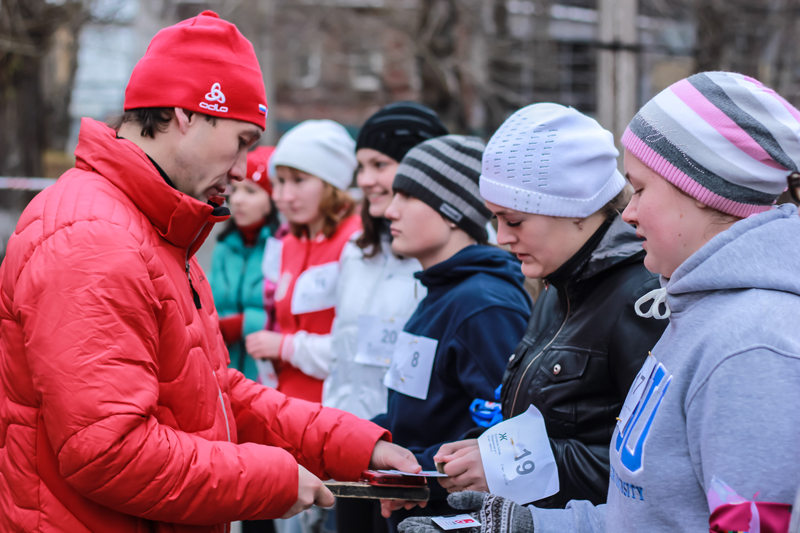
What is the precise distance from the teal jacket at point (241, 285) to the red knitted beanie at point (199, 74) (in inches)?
102

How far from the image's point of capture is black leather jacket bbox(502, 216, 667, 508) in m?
1.80

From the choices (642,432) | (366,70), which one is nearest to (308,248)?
(642,432)

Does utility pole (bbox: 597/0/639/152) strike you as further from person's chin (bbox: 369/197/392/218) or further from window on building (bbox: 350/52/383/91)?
window on building (bbox: 350/52/383/91)

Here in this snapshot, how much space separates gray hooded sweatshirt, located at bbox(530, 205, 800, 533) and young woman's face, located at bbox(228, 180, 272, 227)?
3.63 metres

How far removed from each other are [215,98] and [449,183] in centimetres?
115

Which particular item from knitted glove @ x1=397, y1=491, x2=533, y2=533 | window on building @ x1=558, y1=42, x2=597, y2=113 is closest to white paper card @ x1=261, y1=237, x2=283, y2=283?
knitted glove @ x1=397, y1=491, x2=533, y2=533

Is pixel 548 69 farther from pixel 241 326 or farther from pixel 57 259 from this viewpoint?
pixel 57 259

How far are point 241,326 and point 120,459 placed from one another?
295cm

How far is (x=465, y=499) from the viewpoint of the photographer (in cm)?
171

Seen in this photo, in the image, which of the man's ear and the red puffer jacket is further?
the man's ear

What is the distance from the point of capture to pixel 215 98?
1865 millimetres

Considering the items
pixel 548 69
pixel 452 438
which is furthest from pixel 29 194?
pixel 548 69

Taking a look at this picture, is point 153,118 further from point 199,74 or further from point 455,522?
point 455,522

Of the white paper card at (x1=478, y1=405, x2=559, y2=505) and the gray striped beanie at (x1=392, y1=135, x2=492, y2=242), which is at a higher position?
the gray striped beanie at (x1=392, y1=135, x2=492, y2=242)
